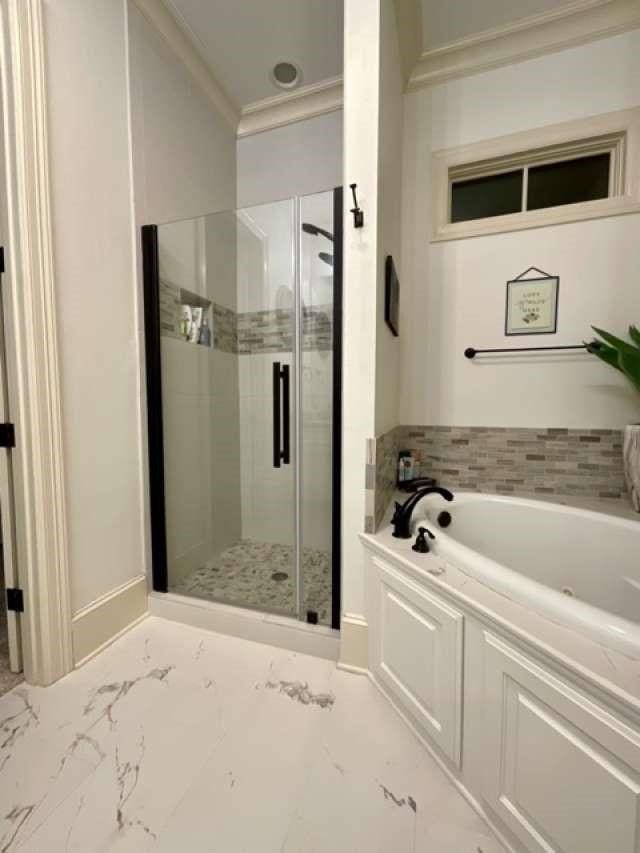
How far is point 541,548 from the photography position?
161 centimetres

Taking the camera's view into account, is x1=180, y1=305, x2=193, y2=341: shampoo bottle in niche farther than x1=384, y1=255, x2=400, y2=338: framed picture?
Yes

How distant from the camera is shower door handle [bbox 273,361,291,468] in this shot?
1812mm

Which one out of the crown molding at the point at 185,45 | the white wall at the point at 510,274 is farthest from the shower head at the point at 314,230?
the crown molding at the point at 185,45

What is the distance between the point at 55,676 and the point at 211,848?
2.98 feet

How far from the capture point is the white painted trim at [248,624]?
1540mm

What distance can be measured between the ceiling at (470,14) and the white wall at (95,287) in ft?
4.69

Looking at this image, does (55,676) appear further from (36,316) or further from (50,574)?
(36,316)

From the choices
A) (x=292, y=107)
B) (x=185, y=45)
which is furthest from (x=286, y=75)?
(x=185, y=45)

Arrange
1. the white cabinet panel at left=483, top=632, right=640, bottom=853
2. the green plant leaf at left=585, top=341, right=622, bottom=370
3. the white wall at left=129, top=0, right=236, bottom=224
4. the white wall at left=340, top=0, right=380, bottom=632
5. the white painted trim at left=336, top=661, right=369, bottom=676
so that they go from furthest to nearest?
the white wall at left=129, top=0, right=236, bottom=224 < the green plant leaf at left=585, top=341, right=622, bottom=370 < the white painted trim at left=336, top=661, right=369, bottom=676 < the white wall at left=340, top=0, right=380, bottom=632 < the white cabinet panel at left=483, top=632, right=640, bottom=853

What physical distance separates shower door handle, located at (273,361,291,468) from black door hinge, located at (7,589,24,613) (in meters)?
1.10

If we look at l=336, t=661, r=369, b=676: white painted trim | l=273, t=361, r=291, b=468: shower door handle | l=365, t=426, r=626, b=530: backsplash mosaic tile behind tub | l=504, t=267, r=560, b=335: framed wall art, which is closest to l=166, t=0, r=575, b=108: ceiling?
l=504, t=267, r=560, b=335: framed wall art

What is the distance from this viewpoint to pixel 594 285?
1.83 m

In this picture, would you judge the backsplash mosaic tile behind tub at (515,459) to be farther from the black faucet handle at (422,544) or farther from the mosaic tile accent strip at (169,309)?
the mosaic tile accent strip at (169,309)

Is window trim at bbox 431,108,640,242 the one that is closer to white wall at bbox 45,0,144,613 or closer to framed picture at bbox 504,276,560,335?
framed picture at bbox 504,276,560,335
